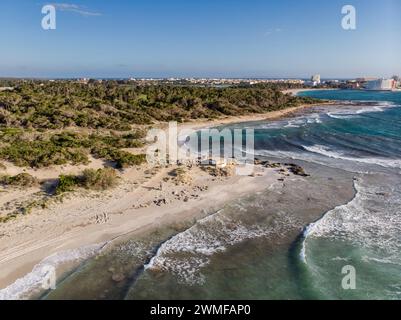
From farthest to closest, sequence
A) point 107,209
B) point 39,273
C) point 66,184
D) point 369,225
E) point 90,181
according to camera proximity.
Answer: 1. point 90,181
2. point 66,184
3. point 107,209
4. point 369,225
5. point 39,273

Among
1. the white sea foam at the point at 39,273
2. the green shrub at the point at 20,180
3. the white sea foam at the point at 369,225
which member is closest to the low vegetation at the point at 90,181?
the green shrub at the point at 20,180

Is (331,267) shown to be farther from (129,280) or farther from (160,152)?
(160,152)

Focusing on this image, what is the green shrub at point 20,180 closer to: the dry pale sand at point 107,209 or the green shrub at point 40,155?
the dry pale sand at point 107,209

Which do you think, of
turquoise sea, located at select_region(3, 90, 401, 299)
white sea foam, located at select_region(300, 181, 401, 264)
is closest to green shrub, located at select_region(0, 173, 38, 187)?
turquoise sea, located at select_region(3, 90, 401, 299)

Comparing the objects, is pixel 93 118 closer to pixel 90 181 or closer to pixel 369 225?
pixel 90 181

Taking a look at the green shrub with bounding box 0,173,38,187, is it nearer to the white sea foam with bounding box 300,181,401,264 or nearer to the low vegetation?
the low vegetation

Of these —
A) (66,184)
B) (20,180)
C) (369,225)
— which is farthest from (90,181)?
(369,225)

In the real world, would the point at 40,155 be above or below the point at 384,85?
below
